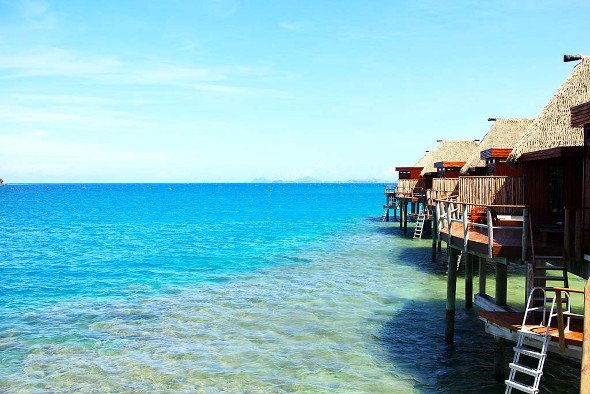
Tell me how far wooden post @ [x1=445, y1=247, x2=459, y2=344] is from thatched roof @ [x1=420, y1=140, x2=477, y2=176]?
28433 mm

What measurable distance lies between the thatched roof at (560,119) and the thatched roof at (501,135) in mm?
12628

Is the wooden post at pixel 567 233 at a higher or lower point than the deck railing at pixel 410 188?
lower

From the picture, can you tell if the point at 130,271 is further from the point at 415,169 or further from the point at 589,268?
the point at 415,169

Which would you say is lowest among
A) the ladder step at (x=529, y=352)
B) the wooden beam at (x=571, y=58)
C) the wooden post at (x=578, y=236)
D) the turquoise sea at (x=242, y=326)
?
the turquoise sea at (x=242, y=326)

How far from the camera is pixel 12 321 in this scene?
1759 centimetres

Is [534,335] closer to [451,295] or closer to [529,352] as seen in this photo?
[529,352]

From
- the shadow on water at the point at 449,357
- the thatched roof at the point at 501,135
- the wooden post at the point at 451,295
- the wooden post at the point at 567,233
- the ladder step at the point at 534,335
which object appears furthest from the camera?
the thatched roof at the point at 501,135

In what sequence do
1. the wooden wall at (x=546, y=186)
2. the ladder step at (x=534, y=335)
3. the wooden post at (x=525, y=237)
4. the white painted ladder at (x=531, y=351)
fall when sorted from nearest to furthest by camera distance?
the white painted ladder at (x=531, y=351), the ladder step at (x=534, y=335), the wooden post at (x=525, y=237), the wooden wall at (x=546, y=186)

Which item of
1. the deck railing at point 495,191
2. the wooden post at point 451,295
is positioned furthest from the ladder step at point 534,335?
the deck railing at point 495,191

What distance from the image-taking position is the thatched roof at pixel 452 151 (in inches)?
1633

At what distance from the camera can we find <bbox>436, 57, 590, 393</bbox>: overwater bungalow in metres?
9.22

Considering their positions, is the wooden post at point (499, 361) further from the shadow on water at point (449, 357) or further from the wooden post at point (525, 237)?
the wooden post at point (525, 237)

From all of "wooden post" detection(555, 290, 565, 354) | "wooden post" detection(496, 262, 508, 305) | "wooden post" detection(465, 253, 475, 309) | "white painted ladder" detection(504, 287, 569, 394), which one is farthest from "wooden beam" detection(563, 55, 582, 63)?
"wooden post" detection(555, 290, 565, 354)

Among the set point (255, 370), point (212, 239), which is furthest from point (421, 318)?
point (212, 239)
